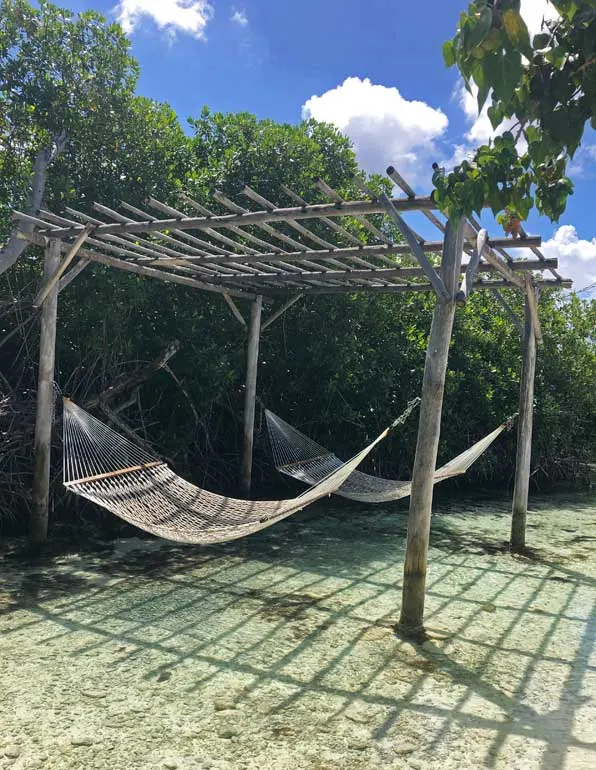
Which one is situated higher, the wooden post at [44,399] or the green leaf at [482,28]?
the green leaf at [482,28]

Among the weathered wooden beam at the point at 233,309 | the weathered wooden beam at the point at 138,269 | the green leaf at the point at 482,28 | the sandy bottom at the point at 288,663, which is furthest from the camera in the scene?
the weathered wooden beam at the point at 233,309

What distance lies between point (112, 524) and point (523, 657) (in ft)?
8.96

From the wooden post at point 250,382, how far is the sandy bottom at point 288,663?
4.64ft

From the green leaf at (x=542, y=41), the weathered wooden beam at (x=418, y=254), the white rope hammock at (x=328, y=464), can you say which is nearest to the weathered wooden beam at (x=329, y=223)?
the weathered wooden beam at (x=418, y=254)

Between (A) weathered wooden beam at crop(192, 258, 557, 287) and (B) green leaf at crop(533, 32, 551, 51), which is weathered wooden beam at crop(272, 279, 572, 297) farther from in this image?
(B) green leaf at crop(533, 32, 551, 51)

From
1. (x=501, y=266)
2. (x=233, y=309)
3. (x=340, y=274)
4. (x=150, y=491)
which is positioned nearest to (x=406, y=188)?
(x=501, y=266)

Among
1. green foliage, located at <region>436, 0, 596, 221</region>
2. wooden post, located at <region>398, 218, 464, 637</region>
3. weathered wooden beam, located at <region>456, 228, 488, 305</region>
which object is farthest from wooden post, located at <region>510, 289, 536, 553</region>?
green foliage, located at <region>436, 0, 596, 221</region>

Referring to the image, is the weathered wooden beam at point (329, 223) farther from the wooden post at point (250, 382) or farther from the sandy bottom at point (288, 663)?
the wooden post at point (250, 382)

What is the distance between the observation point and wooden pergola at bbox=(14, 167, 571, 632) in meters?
2.46

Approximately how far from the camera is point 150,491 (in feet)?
11.0

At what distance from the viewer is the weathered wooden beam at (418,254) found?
2.37m

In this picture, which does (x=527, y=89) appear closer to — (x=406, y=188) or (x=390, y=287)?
(x=406, y=188)

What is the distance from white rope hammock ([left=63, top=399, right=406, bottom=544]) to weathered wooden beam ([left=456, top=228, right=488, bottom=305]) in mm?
843

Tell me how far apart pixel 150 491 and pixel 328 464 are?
1.56m
